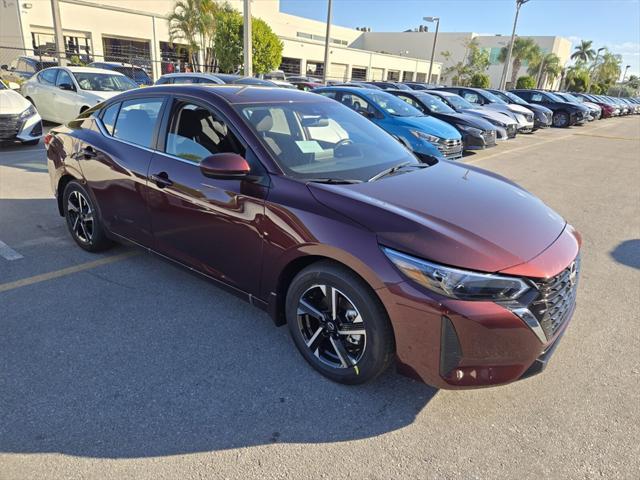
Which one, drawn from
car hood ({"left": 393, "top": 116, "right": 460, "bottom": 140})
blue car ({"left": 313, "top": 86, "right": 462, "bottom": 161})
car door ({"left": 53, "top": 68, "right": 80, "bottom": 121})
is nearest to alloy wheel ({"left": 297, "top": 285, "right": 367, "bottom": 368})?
blue car ({"left": 313, "top": 86, "right": 462, "bottom": 161})

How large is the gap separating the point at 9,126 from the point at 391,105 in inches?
298

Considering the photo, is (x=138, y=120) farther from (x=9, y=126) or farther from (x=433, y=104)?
(x=433, y=104)

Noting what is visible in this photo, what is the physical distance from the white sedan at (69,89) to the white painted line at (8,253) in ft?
22.7

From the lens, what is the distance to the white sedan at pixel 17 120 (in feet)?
27.8

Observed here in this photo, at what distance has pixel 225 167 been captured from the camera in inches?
108

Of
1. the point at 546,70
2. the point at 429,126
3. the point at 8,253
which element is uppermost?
the point at 546,70

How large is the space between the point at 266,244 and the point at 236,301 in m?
1.01

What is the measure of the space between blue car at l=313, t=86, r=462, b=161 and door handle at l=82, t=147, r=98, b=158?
5.77m

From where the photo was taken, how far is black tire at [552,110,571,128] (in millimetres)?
22417

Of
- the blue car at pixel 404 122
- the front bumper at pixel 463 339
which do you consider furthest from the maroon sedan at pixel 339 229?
the blue car at pixel 404 122

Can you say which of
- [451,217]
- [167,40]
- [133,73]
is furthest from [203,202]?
[167,40]

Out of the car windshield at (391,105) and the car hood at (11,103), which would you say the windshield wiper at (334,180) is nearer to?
the car windshield at (391,105)

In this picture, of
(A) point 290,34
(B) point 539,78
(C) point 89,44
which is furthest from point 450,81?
(C) point 89,44

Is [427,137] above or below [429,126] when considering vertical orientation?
below
